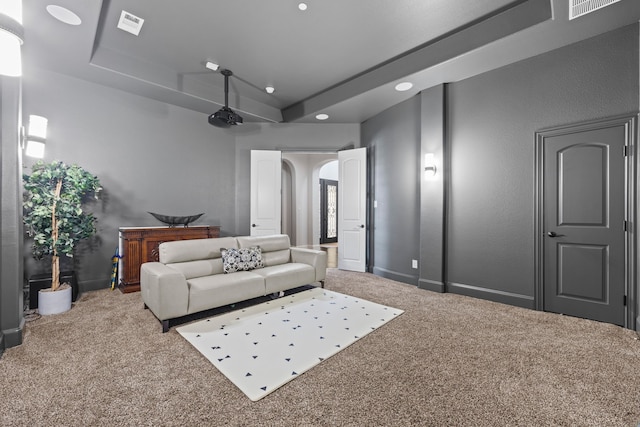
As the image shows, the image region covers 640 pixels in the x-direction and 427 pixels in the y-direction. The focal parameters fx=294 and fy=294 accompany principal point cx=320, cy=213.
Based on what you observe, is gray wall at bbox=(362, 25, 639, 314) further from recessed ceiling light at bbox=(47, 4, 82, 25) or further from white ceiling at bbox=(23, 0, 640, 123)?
recessed ceiling light at bbox=(47, 4, 82, 25)

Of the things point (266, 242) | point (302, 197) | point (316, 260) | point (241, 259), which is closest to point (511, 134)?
point (316, 260)

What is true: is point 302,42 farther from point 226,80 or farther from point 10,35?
point 10,35

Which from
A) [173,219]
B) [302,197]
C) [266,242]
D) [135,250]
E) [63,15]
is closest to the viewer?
[63,15]

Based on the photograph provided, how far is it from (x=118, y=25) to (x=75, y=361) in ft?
10.8

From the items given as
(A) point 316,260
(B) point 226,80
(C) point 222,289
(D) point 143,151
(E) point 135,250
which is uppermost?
(B) point 226,80

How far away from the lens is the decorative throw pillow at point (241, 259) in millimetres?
3521

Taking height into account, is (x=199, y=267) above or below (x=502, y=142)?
Answer: below

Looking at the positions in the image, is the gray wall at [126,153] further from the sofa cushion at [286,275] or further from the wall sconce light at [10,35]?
the wall sconce light at [10,35]

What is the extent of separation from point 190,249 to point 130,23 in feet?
8.26

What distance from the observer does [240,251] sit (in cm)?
367

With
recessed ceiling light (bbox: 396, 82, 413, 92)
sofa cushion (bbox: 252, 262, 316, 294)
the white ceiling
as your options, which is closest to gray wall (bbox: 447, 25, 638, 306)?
the white ceiling

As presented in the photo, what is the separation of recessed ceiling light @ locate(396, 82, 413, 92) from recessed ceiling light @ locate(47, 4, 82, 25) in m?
3.66

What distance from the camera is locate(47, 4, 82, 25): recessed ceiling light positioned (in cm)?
267

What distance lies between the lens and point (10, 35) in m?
0.84
